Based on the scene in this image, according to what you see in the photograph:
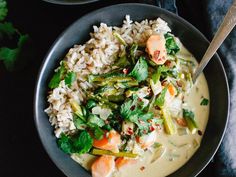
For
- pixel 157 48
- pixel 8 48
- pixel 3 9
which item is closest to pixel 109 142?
pixel 157 48

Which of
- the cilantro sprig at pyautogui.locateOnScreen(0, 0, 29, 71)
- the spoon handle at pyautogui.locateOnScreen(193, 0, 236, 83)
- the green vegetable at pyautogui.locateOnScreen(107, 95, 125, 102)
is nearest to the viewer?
the spoon handle at pyautogui.locateOnScreen(193, 0, 236, 83)

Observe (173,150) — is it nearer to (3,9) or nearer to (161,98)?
(161,98)

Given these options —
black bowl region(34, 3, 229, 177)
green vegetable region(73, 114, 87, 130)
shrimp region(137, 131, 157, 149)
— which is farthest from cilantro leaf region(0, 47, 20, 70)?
shrimp region(137, 131, 157, 149)

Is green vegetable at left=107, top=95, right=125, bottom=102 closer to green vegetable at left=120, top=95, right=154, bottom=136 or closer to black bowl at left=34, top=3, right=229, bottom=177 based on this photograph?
green vegetable at left=120, top=95, right=154, bottom=136

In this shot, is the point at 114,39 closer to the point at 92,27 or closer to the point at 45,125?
the point at 92,27

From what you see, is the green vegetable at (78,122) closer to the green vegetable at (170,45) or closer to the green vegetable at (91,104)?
the green vegetable at (91,104)

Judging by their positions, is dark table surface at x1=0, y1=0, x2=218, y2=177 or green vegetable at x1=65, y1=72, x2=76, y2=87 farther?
dark table surface at x1=0, y1=0, x2=218, y2=177
